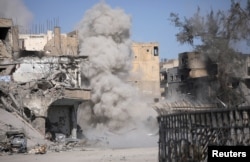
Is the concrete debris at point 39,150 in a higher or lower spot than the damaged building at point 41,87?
lower

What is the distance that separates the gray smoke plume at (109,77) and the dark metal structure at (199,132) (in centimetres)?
3396

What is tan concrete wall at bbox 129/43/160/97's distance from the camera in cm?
6869

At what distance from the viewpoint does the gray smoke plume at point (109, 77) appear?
5453cm

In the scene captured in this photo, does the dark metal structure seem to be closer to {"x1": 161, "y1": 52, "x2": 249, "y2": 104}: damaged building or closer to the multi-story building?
{"x1": 161, "y1": 52, "x2": 249, "y2": 104}: damaged building

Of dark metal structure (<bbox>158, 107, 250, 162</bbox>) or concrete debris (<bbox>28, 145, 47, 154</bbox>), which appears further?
concrete debris (<bbox>28, 145, 47, 154</bbox>)

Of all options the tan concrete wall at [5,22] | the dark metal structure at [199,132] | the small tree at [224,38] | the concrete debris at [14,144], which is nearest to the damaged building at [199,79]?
the small tree at [224,38]

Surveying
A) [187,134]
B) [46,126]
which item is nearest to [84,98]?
[46,126]

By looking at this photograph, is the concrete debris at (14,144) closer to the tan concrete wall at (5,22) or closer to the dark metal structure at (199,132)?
the dark metal structure at (199,132)

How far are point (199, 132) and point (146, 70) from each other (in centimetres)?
5608

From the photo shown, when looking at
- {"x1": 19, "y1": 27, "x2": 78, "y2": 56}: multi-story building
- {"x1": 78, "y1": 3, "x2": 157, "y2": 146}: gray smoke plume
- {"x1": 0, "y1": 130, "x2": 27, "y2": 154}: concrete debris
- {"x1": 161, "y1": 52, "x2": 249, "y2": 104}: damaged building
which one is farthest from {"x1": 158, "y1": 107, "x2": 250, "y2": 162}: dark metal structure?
{"x1": 19, "y1": 27, "x2": 78, "y2": 56}: multi-story building

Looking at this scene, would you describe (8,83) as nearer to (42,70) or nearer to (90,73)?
(42,70)

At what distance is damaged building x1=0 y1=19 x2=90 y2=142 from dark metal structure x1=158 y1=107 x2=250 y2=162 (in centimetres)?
2132

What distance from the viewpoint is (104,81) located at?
2175 inches

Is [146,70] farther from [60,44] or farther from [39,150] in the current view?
[39,150]
